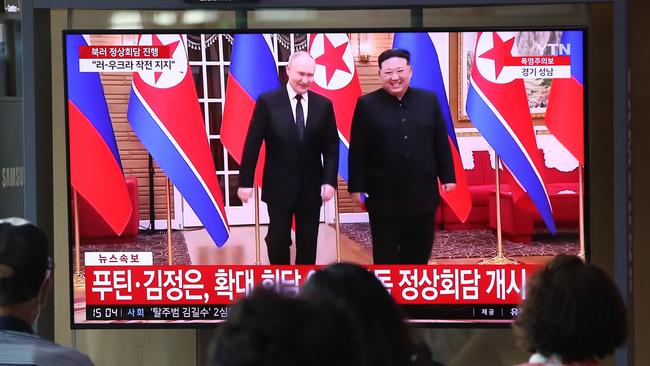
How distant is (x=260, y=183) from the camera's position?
4.88 meters

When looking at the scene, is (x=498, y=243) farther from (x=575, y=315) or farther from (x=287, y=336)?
(x=287, y=336)

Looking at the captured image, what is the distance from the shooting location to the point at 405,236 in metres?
4.82

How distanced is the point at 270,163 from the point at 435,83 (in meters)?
0.92

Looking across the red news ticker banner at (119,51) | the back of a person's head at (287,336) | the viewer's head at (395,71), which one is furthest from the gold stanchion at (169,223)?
the back of a person's head at (287,336)

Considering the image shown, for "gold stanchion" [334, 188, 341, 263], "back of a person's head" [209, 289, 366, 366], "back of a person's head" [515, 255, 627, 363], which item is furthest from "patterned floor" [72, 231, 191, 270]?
"back of a person's head" [209, 289, 366, 366]

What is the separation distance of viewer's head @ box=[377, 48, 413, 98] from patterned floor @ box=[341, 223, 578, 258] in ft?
2.30

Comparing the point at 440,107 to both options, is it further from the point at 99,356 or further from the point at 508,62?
the point at 99,356

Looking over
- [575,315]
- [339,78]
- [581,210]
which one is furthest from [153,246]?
[575,315]

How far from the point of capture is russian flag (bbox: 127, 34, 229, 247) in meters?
4.84

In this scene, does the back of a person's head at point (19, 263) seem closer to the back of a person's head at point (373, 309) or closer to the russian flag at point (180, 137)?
the back of a person's head at point (373, 309)

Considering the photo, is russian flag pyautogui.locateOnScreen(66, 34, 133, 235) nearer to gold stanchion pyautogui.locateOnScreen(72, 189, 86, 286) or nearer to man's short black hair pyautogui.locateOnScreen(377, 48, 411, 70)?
gold stanchion pyautogui.locateOnScreen(72, 189, 86, 286)

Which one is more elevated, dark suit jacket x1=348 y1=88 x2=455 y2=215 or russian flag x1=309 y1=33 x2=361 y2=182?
russian flag x1=309 y1=33 x2=361 y2=182

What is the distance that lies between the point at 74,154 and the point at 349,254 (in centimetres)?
148

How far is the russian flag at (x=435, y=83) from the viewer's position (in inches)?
188
